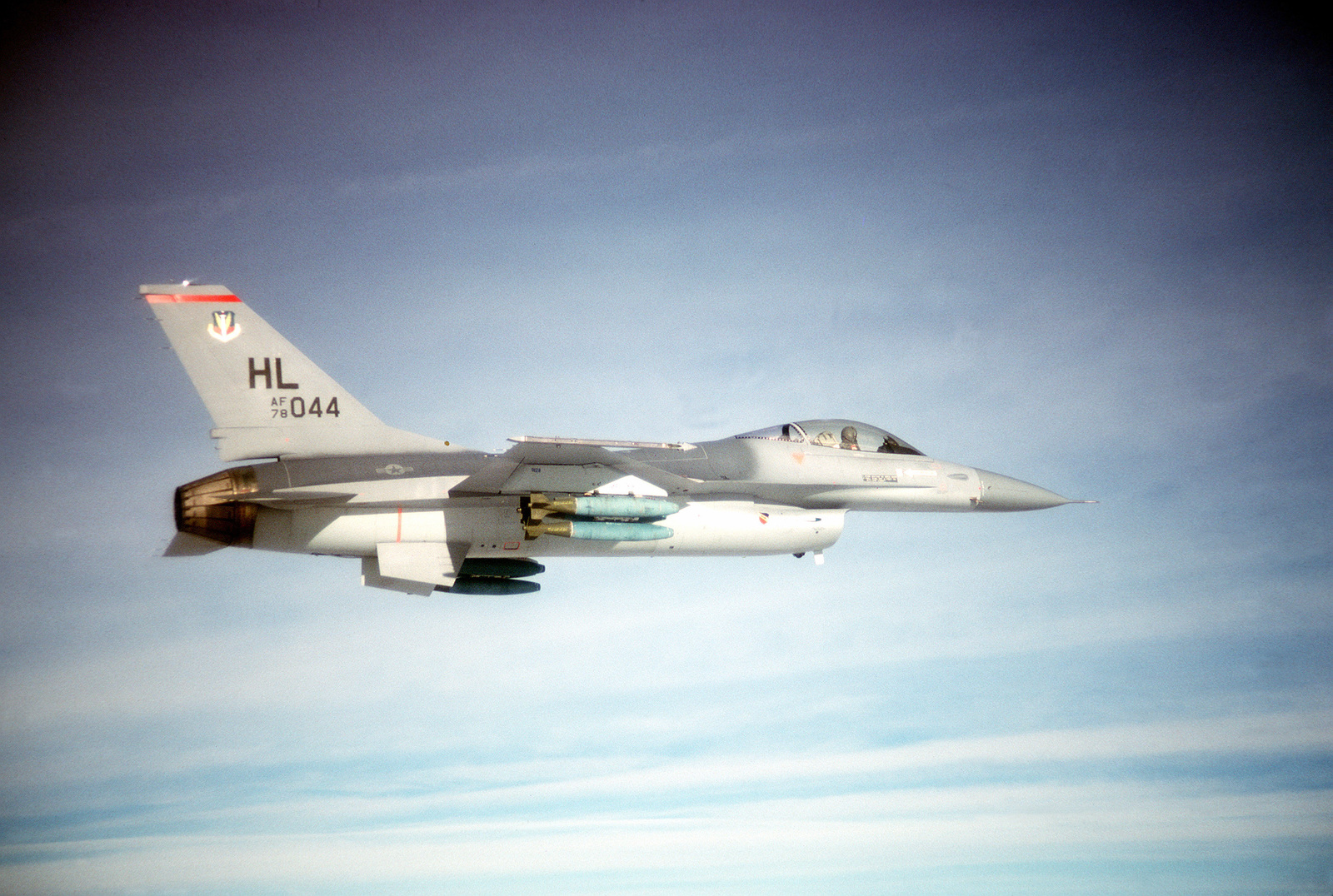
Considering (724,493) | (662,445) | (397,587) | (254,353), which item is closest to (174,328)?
(254,353)

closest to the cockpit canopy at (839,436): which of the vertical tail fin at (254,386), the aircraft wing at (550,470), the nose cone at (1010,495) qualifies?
the nose cone at (1010,495)

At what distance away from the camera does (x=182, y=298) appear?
13180 mm

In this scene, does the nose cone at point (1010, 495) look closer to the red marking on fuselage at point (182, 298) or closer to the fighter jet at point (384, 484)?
the fighter jet at point (384, 484)

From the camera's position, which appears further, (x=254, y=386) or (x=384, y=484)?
(x=254, y=386)

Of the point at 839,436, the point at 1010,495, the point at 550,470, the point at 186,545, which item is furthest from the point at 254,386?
the point at 1010,495

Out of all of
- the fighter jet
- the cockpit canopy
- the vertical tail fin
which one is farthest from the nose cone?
the vertical tail fin

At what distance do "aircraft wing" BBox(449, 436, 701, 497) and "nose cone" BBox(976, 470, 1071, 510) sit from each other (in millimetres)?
5418

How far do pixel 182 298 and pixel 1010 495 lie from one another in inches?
450

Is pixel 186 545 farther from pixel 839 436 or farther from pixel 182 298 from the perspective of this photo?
pixel 839 436

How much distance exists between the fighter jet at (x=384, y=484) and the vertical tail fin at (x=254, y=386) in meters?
0.01

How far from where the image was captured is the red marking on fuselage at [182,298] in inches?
515

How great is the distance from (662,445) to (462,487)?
2.38 meters

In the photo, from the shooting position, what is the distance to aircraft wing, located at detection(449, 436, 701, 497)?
12766 mm

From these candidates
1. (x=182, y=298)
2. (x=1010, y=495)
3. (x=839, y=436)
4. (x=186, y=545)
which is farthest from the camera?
(x=1010, y=495)
